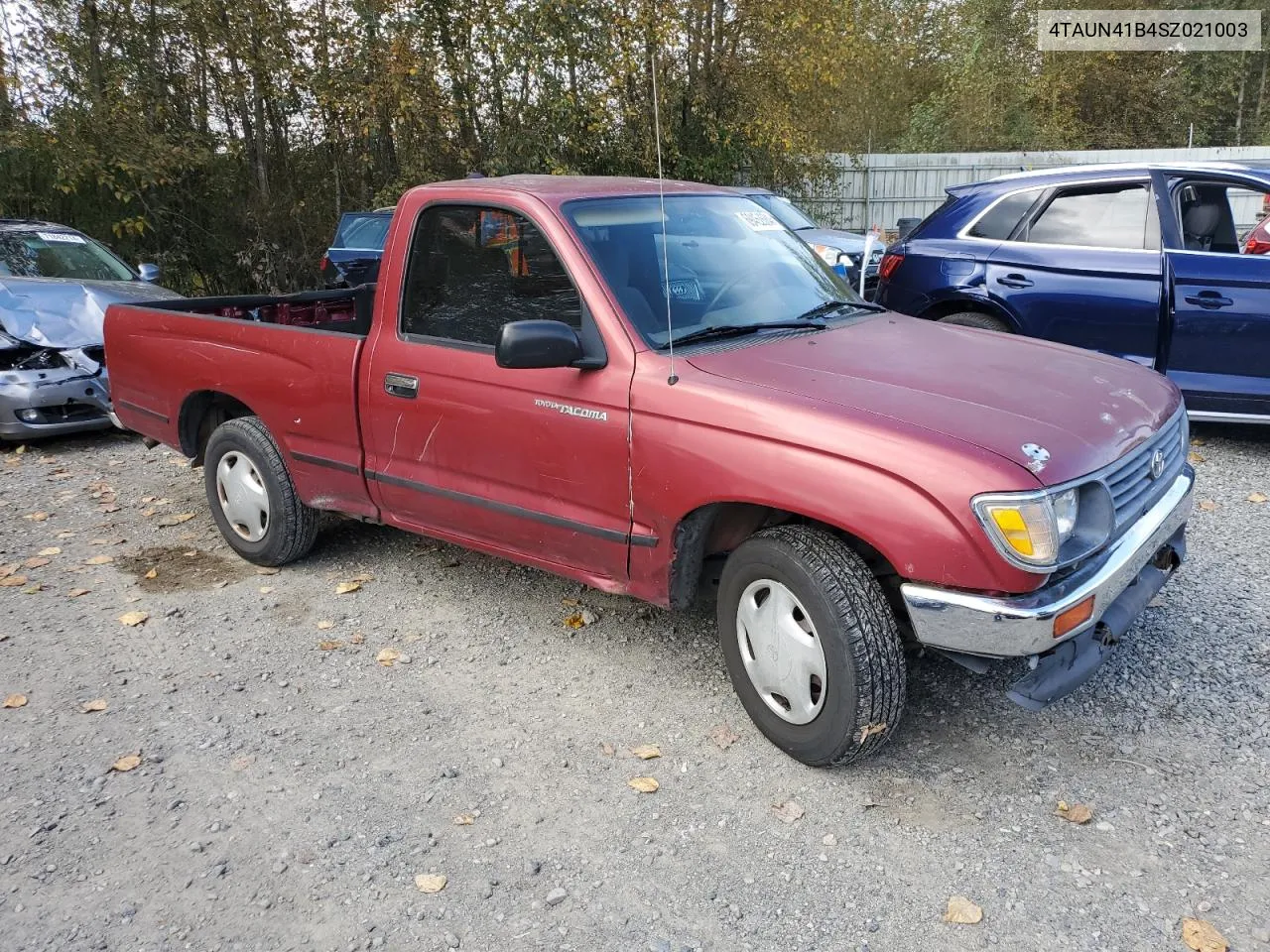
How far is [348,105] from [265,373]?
9.87 m

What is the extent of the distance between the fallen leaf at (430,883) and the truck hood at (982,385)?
1.76 m

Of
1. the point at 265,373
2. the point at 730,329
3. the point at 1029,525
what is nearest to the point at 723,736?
the point at 1029,525

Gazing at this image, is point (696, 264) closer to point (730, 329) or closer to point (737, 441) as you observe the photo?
point (730, 329)

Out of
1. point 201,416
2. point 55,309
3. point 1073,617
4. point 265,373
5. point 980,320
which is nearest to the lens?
point 1073,617

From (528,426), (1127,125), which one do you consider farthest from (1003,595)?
(1127,125)

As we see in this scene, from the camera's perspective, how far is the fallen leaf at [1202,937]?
8.14ft

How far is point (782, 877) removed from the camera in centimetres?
281

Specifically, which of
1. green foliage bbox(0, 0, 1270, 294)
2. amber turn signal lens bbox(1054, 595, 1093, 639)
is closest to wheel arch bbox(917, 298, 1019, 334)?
amber turn signal lens bbox(1054, 595, 1093, 639)

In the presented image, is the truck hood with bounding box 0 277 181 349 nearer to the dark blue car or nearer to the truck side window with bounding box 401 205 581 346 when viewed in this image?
the truck side window with bounding box 401 205 581 346

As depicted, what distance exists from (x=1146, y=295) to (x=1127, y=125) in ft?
65.4

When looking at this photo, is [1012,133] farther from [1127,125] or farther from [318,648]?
[318,648]

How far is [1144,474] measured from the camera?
10.9ft

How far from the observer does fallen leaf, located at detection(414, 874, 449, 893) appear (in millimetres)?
2803

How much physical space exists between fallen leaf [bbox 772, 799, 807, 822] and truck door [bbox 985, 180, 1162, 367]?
180 inches
